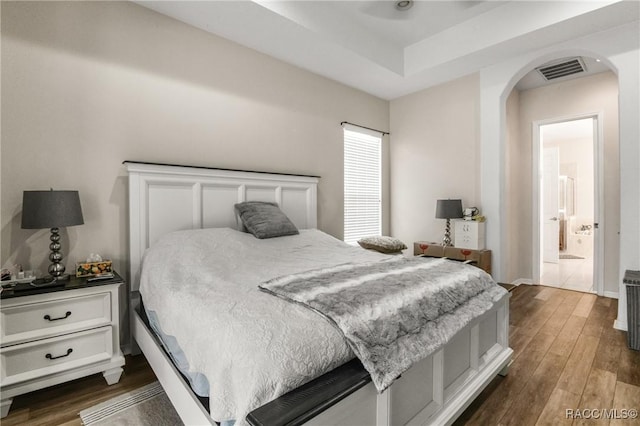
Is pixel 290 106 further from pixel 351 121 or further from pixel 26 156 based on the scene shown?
pixel 26 156

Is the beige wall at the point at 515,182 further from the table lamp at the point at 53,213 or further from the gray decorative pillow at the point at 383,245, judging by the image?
the table lamp at the point at 53,213

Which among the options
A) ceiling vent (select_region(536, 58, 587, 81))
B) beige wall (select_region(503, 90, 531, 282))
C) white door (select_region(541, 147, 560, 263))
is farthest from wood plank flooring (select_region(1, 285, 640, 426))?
white door (select_region(541, 147, 560, 263))

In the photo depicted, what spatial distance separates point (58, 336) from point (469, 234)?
3824 mm

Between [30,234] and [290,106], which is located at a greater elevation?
[290,106]

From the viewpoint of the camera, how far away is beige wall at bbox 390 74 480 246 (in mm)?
3873

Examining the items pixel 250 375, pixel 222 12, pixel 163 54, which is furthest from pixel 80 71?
pixel 250 375

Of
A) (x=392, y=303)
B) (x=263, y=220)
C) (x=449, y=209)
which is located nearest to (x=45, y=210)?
(x=263, y=220)

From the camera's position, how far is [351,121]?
4184mm

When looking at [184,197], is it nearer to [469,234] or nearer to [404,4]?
[404,4]

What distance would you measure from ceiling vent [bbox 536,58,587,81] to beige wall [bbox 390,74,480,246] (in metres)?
0.95

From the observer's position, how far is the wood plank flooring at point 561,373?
1.71 metres

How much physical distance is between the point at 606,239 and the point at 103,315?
17.0ft

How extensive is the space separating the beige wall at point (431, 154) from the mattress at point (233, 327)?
8.15 ft

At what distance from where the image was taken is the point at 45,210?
1835 mm
